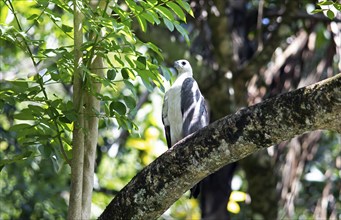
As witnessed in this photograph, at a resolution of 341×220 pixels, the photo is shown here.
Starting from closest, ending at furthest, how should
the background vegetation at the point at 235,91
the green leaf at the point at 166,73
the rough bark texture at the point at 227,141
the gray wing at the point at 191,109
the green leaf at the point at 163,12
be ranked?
the rough bark texture at the point at 227,141 → the green leaf at the point at 163,12 → the green leaf at the point at 166,73 → the gray wing at the point at 191,109 → the background vegetation at the point at 235,91

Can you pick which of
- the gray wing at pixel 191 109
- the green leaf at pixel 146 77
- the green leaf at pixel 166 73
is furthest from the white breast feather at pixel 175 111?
the green leaf at pixel 146 77

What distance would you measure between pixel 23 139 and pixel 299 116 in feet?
4.34

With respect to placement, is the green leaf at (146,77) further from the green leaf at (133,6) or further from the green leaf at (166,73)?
the green leaf at (133,6)

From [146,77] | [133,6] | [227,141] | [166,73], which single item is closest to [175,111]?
[166,73]

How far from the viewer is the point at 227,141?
2.97 meters

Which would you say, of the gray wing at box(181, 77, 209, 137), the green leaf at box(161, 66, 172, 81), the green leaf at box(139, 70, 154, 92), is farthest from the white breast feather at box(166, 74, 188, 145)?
the green leaf at box(139, 70, 154, 92)

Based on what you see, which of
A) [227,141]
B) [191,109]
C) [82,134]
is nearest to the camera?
[227,141]

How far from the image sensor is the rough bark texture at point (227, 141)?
2.75m

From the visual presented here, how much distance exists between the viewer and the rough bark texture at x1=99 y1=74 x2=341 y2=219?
2748 mm

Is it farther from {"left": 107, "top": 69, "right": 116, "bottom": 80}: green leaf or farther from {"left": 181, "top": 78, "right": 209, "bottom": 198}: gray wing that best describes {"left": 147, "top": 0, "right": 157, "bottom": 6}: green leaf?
{"left": 181, "top": 78, "right": 209, "bottom": 198}: gray wing

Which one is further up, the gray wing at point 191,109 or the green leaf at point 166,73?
the gray wing at point 191,109

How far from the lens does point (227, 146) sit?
297 centimetres

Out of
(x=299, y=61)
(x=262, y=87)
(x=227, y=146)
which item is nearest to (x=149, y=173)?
(x=227, y=146)

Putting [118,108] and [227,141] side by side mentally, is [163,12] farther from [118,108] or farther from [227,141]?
[227,141]
